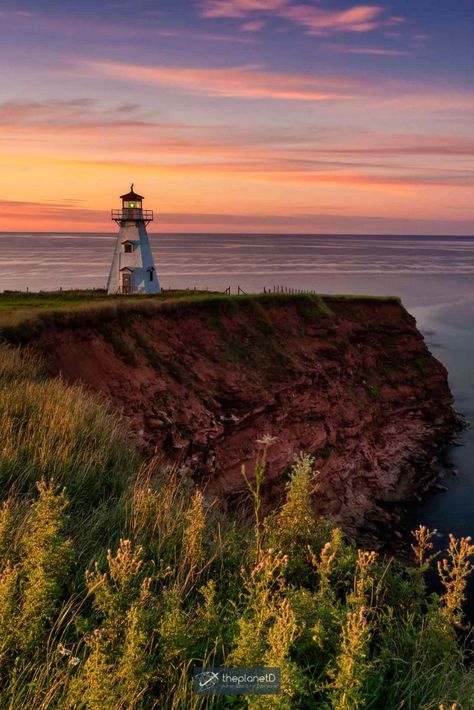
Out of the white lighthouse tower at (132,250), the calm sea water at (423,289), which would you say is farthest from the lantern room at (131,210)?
the calm sea water at (423,289)

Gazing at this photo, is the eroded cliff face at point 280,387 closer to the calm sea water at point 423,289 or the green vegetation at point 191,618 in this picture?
the calm sea water at point 423,289

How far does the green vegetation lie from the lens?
3289mm

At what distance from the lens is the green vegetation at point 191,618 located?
329cm

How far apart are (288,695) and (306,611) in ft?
3.10

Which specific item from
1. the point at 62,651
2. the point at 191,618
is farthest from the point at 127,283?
the point at 62,651

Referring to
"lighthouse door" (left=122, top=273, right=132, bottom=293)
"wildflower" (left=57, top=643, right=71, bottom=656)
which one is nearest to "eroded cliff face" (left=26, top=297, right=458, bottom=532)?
"lighthouse door" (left=122, top=273, right=132, bottom=293)

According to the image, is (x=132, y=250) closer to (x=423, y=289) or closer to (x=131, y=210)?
(x=131, y=210)

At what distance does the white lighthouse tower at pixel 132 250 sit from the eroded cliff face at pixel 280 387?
51.0 ft

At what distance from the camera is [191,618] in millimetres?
3996

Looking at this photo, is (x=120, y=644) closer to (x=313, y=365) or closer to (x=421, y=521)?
(x=421, y=521)

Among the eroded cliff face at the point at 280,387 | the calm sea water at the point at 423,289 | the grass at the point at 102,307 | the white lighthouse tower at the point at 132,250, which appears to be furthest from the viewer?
the white lighthouse tower at the point at 132,250

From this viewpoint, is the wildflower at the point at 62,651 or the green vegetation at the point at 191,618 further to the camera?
the wildflower at the point at 62,651

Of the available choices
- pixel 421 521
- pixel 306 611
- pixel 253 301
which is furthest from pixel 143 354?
pixel 306 611

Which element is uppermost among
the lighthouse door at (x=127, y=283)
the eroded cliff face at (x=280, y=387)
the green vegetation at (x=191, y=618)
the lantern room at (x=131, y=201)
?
the lantern room at (x=131, y=201)
